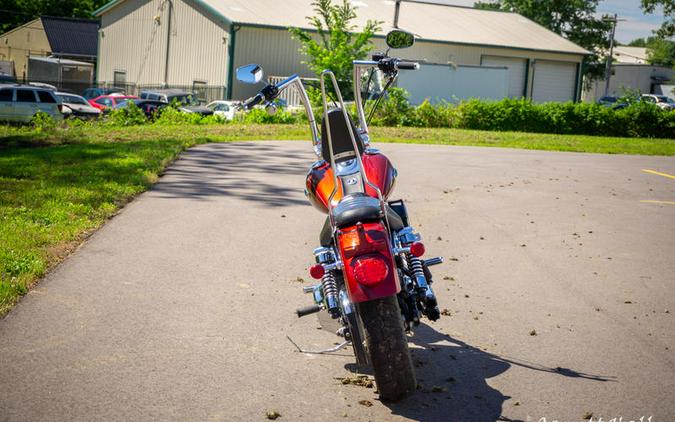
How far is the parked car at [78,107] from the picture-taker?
109 ft

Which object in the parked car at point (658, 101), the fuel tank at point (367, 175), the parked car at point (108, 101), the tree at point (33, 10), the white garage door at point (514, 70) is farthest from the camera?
the tree at point (33, 10)

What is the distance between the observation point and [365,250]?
4391 millimetres

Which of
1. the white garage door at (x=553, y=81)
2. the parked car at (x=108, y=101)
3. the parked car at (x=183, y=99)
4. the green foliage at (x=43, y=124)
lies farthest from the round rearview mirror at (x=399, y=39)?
the white garage door at (x=553, y=81)

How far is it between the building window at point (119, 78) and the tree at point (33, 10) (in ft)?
127

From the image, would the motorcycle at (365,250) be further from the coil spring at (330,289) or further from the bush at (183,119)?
the bush at (183,119)

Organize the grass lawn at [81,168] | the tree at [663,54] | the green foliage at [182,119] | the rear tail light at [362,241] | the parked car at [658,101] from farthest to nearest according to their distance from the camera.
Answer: the tree at [663,54] < the parked car at [658,101] < the green foliage at [182,119] < the grass lawn at [81,168] < the rear tail light at [362,241]

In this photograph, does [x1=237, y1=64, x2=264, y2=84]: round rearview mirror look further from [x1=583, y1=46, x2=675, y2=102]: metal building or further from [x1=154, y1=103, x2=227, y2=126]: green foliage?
[x1=583, y1=46, x2=675, y2=102]: metal building

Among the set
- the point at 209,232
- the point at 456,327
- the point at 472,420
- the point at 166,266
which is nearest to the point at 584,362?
the point at 456,327

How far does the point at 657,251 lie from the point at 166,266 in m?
5.41

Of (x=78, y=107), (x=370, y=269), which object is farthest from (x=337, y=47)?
(x=370, y=269)

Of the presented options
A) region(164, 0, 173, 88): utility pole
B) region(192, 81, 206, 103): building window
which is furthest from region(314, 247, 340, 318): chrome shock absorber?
region(164, 0, 173, 88): utility pole

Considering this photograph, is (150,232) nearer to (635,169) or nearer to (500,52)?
(635,169)

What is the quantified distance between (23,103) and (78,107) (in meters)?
5.89

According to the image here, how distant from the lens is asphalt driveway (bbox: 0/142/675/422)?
459 cm
